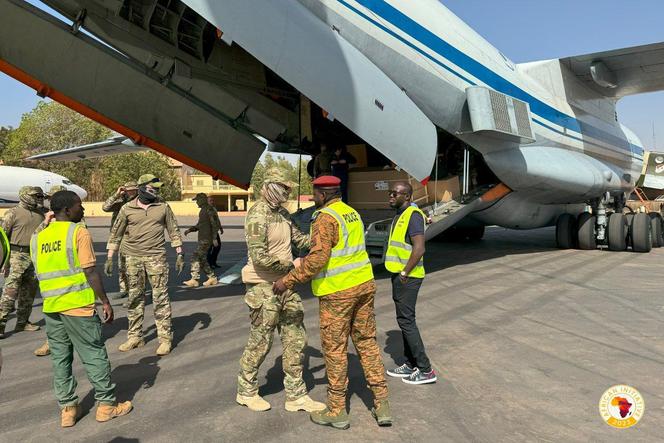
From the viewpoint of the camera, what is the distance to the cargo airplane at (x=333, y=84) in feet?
19.9

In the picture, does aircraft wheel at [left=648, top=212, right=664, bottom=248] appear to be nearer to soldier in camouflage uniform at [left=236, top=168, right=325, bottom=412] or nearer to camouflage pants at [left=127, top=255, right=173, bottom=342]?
soldier in camouflage uniform at [left=236, top=168, right=325, bottom=412]

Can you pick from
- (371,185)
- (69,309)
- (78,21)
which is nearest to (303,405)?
(69,309)

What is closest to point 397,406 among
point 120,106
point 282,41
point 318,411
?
point 318,411

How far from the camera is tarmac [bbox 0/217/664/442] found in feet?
10.4

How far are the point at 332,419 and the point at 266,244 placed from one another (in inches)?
54.0

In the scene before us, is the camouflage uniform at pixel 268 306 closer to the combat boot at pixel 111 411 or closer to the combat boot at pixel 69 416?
the combat boot at pixel 111 411

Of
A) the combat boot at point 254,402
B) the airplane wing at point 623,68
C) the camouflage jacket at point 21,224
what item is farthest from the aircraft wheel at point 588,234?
the camouflage jacket at point 21,224

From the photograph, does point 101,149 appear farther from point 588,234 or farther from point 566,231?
point 588,234

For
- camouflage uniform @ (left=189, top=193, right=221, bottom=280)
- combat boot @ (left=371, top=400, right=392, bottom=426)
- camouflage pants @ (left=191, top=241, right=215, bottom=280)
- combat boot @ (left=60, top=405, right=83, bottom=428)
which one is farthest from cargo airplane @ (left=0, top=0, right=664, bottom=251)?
combat boot @ (left=60, top=405, right=83, bottom=428)

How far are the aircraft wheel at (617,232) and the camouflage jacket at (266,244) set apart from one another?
39.4ft

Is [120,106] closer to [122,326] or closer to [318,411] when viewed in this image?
[122,326]

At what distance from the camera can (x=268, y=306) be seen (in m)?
3.45

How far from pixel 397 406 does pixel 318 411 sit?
64 cm

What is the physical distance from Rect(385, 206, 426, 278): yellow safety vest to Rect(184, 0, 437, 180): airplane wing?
8.20ft
